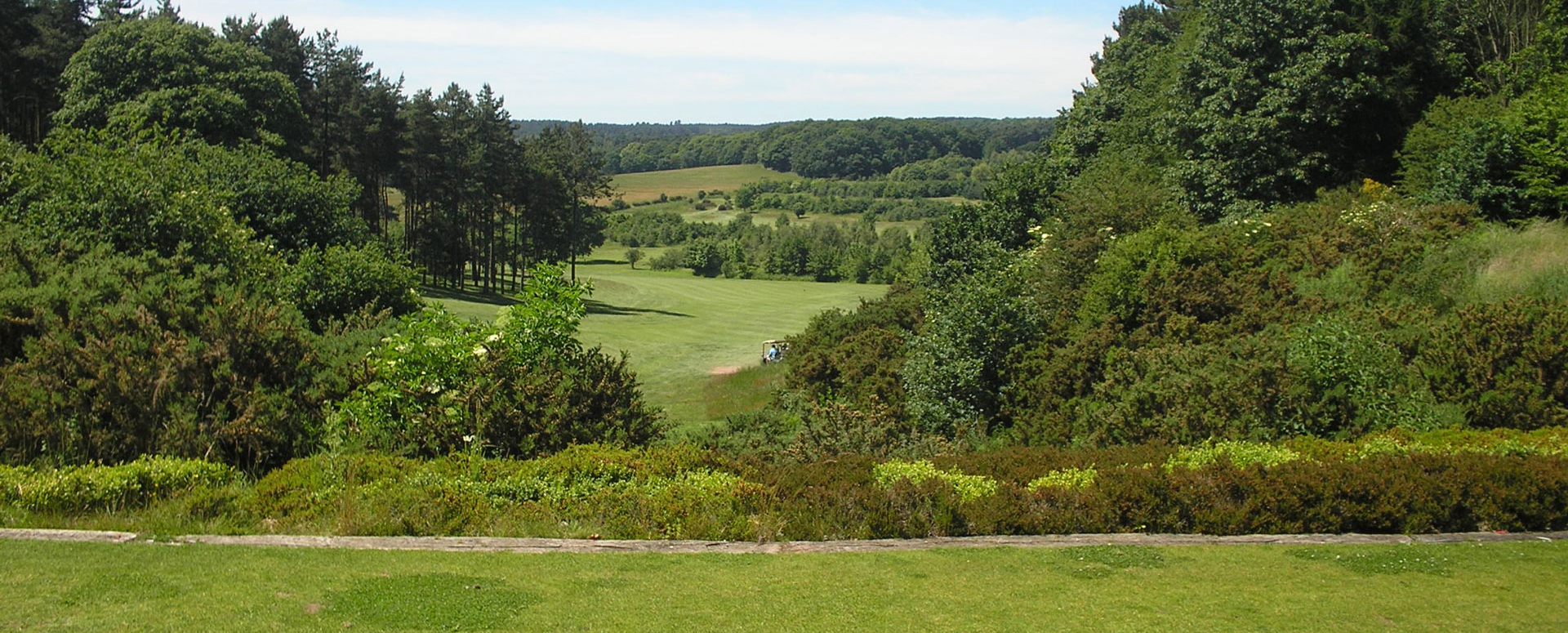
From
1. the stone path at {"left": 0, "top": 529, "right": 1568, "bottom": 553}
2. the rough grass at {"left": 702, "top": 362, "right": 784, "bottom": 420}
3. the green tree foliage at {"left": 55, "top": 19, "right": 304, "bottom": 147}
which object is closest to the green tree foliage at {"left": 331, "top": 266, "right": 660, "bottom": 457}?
the stone path at {"left": 0, "top": 529, "right": 1568, "bottom": 553}

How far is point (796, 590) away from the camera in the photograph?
721 centimetres

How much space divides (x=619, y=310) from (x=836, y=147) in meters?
113

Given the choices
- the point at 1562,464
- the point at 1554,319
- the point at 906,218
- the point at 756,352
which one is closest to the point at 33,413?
the point at 1562,464

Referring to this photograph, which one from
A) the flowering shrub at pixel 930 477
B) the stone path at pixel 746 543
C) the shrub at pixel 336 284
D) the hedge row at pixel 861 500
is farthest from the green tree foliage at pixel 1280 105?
the stone path at pixel 746 543

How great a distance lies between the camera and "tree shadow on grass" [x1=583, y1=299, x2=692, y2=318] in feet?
198

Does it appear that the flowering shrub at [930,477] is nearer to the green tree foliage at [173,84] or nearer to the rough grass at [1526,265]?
the rough grass at [1526,265]

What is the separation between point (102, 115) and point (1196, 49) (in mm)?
37244

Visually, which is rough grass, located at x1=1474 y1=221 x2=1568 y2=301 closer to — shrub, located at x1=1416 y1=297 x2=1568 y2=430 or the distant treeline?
shrub, located at x1=1416 y1=297 x2=1568 y2=430

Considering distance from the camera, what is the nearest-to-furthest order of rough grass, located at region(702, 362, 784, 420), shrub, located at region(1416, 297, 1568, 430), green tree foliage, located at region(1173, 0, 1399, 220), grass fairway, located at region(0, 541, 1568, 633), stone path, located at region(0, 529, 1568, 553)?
grass fairway, located at region(0, 541, 1568, 633), stone path, located at region(0, 529, 1568, 553), shrub, located at region(1416, 297, 1568, 430), green tree foliage, located at region(1173, 0, 1399, 220), rough grass, located at region(702, 362, 784, 420)

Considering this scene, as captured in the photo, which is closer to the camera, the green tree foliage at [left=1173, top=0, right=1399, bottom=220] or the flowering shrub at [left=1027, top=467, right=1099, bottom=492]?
the flowering shrub at [left=1027, top=467, right=1099, bottom=492]

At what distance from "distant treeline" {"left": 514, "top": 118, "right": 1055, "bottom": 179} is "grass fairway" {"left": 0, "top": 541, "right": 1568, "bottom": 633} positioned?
162 m

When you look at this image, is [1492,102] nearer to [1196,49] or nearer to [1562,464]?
[1196,49]

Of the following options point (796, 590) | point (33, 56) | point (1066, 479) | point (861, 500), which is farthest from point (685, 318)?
point (796, 590)

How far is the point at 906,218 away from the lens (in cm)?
13262
